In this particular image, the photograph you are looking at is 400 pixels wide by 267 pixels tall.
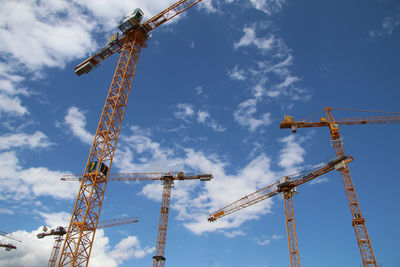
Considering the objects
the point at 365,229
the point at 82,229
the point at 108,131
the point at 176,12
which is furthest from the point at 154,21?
the point at 365,229

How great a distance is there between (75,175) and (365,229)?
64.6 meters

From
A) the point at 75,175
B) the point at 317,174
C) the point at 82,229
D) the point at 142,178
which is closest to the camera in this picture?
the point at 82,229

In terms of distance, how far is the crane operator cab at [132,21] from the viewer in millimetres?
40000

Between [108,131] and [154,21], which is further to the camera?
[154,21]

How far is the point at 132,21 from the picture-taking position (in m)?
40.1

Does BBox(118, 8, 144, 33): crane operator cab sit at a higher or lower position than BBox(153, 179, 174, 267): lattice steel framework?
higher

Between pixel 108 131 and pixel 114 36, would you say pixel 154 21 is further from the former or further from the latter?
pixel 108 131

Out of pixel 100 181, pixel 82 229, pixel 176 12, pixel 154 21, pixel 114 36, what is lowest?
pixel 82 229

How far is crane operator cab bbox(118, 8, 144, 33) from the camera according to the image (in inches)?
1575

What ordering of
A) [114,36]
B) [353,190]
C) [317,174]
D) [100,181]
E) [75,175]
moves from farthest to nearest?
[75,175], [317,174], [353,190], [114,36], [100,181]

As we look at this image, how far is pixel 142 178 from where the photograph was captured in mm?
64250

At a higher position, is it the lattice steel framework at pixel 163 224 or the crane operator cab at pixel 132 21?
the crane operator cab at pixel 132 21

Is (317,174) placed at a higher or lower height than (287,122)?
lower

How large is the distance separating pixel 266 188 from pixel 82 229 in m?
37.7
